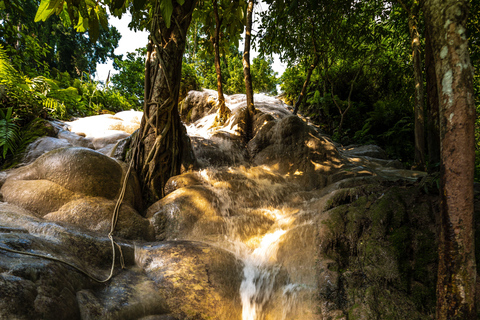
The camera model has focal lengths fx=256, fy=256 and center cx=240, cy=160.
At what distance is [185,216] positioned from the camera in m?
3.41

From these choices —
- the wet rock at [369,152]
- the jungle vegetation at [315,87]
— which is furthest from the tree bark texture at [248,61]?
the wet rock at [369,152]

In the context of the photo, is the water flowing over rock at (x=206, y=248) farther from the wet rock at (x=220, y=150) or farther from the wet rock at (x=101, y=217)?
the wet rock at (x=220, y=150)

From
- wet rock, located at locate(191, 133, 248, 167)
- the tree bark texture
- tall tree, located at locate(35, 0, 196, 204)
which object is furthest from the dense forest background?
wet rock, located at locate(191, 133, 248, 167)

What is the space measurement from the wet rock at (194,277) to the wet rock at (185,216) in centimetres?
48

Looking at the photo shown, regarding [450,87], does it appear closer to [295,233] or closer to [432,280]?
[432,280]

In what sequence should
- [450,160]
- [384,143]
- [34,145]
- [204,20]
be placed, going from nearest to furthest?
[450,160] → [34,145] → [204,20] → [384,143]

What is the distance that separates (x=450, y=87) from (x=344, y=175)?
3127 mm

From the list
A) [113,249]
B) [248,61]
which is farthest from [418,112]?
[113,249]

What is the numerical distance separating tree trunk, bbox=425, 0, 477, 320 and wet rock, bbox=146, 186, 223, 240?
2426 mm

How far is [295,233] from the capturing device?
290 centimetres

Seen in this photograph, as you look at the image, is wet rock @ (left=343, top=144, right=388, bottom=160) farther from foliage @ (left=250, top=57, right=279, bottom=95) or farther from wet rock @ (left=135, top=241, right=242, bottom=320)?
foliage @ (left=250, top=57, right=279, bottom=95)

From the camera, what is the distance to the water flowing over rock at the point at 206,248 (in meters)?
1.86

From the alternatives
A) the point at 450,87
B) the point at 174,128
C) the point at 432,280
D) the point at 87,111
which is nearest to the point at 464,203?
the point at 450,87

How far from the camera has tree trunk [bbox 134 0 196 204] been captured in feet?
13.0
